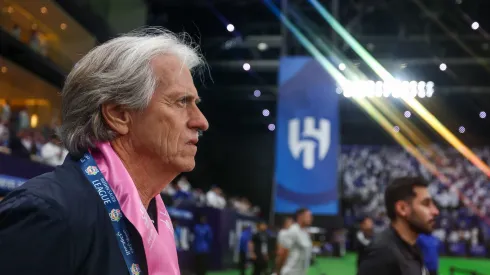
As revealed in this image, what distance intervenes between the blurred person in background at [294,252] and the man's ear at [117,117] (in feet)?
17.9

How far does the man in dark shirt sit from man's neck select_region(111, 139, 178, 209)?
1.88m

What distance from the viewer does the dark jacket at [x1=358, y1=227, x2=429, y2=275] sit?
2.73 meters

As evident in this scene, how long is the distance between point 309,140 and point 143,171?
591 centimetres

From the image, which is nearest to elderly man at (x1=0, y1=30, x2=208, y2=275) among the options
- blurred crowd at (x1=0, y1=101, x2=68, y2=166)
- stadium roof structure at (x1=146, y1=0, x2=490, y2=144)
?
blurred crowd at (x1=0, y1=101, x2=68, y2=166)

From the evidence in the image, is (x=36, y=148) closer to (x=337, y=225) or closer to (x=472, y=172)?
(x=337, y=225)

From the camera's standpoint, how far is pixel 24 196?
86cm

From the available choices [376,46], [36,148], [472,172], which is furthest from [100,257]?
[472,172]

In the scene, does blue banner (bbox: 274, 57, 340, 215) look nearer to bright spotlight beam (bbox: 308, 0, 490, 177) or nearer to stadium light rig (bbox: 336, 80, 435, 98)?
bright spotlight beam (bbox: 308, 0, 490, 177)

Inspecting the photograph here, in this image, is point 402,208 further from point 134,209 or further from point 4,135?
point 4,135

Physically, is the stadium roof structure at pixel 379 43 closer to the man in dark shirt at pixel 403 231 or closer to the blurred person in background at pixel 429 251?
the blurred person in background at pixel 429 251

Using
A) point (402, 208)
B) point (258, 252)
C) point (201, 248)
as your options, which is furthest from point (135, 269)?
point (258, 252)

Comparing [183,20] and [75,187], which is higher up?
[183,20]

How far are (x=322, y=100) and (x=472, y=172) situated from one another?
55.9 ft

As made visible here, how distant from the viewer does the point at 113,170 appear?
1.01 meters
